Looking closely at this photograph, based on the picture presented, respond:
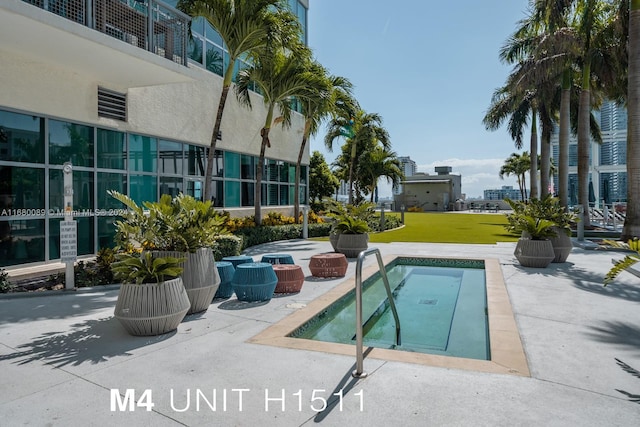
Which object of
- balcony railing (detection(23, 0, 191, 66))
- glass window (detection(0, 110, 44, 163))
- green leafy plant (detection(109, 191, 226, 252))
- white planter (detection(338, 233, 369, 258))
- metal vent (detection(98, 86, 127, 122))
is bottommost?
white planter (detection(338, 233, 369, 258))

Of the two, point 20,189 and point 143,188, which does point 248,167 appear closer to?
point 143,188

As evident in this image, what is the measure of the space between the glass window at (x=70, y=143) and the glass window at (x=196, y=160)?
3721 millimetres

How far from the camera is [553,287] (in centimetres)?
759

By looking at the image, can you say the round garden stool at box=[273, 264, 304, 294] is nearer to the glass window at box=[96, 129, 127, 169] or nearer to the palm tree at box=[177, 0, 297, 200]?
the glass window at box=[96, 129, 127, 169]

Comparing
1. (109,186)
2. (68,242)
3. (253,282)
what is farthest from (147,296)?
(109,186)

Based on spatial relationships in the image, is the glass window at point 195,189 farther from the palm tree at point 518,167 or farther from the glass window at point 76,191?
the palm tree at point 518,167

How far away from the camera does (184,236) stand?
5734 millimetres

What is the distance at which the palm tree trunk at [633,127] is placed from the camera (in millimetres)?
13859

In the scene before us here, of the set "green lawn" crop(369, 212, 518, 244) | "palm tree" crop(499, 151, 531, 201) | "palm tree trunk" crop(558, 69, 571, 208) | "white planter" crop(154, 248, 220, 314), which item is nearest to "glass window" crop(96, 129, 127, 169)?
"white planter" crop(154, 248, 220, 314)

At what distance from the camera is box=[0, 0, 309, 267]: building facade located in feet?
28.5

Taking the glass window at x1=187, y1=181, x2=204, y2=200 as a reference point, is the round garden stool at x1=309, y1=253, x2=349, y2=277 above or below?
below

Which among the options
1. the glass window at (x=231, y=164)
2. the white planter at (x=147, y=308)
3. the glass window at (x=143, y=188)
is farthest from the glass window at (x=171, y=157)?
the white planter at (x=147, y=308)

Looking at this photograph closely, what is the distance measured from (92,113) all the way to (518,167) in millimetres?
55703

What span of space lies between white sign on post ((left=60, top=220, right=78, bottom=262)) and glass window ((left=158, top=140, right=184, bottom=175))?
19.5ft
